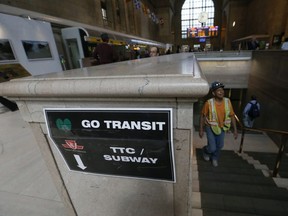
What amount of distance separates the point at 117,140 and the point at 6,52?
548cm

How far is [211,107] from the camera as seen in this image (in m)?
2.32

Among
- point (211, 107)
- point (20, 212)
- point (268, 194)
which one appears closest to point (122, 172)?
point (20, 212)

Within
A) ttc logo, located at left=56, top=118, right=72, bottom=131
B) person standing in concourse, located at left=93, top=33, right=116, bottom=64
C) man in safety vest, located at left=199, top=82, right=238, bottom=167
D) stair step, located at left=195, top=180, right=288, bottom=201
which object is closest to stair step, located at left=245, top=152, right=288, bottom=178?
stair step, located at left=195, top=180, right=288, bottom=201

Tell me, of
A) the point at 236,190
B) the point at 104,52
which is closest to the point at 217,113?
the point at 236,190

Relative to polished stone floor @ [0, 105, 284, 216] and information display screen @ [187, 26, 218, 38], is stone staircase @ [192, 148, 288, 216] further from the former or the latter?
information display screen @ [187, 26, 218, 38]

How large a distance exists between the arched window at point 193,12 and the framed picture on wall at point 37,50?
3407 centimetres

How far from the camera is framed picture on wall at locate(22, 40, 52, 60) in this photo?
16.6ft

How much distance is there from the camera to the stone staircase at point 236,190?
5.96ft

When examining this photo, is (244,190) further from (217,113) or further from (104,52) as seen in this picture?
(104,52)

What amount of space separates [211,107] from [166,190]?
1.76 metres

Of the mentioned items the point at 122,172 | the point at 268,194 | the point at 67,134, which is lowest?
the point at 268,194

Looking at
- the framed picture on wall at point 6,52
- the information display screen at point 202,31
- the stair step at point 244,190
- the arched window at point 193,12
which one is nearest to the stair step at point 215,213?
the stair step at point 244,190

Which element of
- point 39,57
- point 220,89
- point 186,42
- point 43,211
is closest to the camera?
point 43,211

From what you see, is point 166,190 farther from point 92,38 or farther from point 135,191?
point 92,38
